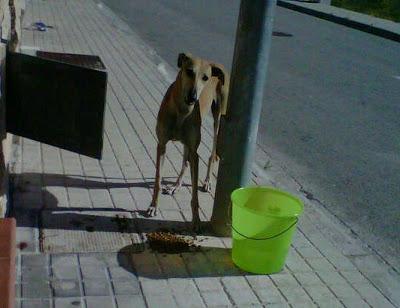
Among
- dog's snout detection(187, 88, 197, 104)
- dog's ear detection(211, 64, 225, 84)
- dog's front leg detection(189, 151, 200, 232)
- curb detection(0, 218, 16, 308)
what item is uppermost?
dog's ear detection(211, 64, 225, 84)

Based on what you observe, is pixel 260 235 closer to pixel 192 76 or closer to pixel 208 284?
pixel 208 284

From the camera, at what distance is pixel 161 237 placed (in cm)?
440

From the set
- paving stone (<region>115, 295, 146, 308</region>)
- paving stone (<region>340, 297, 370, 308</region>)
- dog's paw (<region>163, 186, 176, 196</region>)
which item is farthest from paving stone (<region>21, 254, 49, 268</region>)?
paving stone (<region>340, 297, 370, 308</region>)

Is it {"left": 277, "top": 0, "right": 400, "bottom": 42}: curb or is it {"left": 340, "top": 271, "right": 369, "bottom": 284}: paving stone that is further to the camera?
{"left": 277, "top": 0, "right": 400, "bottom": 42}: curb

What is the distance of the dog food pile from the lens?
170 inches

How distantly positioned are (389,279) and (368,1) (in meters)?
25.0

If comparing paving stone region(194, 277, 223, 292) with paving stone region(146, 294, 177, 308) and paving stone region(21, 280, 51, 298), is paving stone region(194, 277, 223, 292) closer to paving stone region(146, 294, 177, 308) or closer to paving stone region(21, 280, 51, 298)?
paving stone region(146, 294, 177, 308)

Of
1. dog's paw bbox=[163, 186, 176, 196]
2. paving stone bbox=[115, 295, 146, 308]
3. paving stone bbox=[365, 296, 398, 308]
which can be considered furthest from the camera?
dog's paw bbox=[163, 186, 176, 196]

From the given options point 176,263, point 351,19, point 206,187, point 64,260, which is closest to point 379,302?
point 176,263

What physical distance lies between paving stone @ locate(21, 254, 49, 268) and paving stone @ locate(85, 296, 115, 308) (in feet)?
1.56

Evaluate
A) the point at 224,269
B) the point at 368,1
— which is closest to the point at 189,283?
the point at 224,269

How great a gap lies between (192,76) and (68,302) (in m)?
1.80

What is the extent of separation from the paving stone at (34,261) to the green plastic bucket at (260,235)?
1284 mm

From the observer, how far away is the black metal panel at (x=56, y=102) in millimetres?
4328
